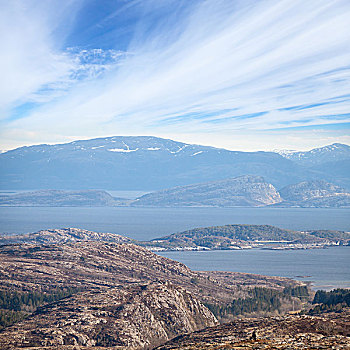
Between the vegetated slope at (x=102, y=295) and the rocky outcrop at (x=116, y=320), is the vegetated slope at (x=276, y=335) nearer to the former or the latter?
the rocky outcrop at (x=116, y=320)

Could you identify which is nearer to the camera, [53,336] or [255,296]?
[53,336]

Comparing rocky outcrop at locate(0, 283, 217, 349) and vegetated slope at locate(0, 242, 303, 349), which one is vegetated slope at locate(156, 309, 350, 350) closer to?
rocky outcrop at locate(0, 283, 217, 349)

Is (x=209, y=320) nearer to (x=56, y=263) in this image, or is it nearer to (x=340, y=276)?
(x=56, y=263)

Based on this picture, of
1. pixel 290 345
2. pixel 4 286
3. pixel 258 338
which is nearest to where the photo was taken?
pixel 290 345

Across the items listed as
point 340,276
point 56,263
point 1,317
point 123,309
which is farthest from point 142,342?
point 340,276

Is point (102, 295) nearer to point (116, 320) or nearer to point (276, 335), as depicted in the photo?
point (116, 320)

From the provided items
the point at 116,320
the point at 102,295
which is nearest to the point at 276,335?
the point at 116,320

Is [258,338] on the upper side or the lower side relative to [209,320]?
upper

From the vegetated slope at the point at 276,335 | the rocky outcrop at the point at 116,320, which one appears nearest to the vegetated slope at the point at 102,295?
the rocky outcrop at the point at 116,320
